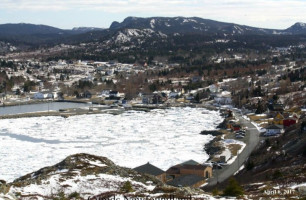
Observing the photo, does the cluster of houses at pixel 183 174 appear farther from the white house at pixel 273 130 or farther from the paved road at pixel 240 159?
the white house at pixel 273 130

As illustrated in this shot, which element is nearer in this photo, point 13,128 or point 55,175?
point 55,175

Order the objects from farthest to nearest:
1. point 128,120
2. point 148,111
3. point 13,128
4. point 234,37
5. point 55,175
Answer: point 234,37 < point 148,111 < point 128,120 < point 13,128 < point 55,175

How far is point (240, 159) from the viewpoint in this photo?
1113 inches

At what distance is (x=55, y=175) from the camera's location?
1670 cm

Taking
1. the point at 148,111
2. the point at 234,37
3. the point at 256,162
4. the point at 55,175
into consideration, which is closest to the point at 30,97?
the point at 148,111

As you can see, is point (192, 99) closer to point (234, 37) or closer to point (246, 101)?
point (246, 101)

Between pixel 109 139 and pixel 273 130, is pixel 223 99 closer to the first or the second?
pixel 273 130

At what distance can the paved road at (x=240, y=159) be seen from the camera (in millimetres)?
23970

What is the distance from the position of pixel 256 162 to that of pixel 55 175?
39.8ft

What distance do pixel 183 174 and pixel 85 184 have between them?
818 centimetres

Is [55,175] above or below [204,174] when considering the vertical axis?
above

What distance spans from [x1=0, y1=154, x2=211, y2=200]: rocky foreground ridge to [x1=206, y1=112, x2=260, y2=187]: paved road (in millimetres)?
6053

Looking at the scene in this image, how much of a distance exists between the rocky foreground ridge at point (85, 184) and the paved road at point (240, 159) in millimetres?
6053

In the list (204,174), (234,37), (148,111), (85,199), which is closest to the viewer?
(85,199)
